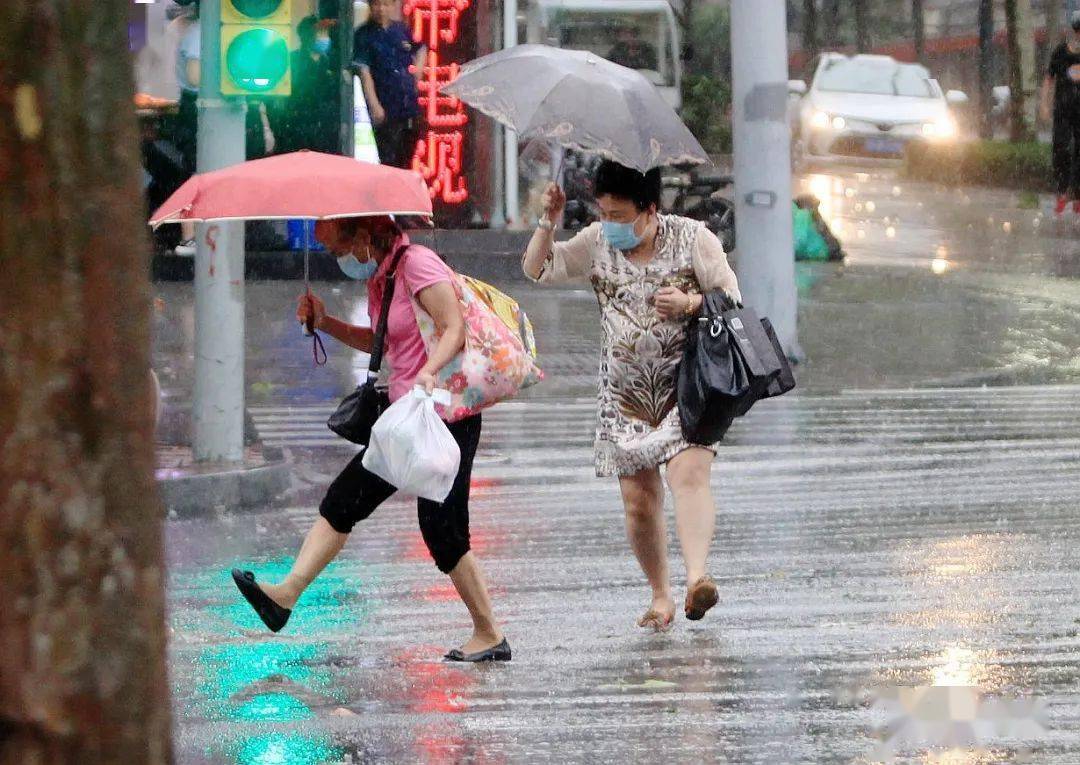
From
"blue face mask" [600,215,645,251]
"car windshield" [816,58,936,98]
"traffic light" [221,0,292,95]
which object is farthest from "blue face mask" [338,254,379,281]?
"car windshield" [816,58,936,98]

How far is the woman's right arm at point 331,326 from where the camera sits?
7.07 meters

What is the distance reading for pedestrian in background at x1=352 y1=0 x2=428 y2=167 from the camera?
57.1 ft

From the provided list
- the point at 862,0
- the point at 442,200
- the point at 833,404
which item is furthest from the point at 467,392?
the point at 862,0

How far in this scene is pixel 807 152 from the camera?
1399 inches

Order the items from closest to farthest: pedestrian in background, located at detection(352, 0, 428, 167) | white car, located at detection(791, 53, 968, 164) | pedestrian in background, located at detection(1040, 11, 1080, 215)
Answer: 1. pedestrian in background, located at detection(352, 0, 428, 167)
2. pedestrian in background, located at detection(1040, 11, 1080, 215)
3. white car, located at detection(791, 53, 968, 164)

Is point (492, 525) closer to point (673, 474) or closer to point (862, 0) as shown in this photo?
point (673, 474)

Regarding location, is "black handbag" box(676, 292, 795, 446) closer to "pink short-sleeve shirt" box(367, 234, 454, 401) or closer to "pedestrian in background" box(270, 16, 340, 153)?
"pink short-sleeve shirt" box(367, 234, 454, 401)

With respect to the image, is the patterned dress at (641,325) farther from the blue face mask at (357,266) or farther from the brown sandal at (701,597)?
the blue face mask at (357,266)

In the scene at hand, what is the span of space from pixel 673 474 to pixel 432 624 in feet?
3.51

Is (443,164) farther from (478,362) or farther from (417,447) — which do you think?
(417,447)

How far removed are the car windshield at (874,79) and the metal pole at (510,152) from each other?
15.1m

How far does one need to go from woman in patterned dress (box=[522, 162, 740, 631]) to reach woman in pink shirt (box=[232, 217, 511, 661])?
0.55 metres

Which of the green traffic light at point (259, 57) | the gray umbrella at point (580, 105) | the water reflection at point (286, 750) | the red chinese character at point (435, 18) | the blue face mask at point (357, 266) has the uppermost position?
the red chinese character at point (435, 18)

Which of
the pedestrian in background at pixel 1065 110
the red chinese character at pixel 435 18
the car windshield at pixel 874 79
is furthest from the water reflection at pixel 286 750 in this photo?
the car windshield at pixel 874 79
